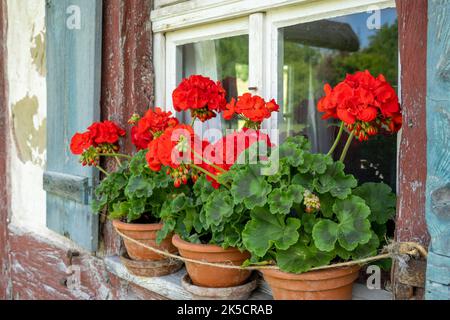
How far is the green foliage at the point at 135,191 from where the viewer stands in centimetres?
154

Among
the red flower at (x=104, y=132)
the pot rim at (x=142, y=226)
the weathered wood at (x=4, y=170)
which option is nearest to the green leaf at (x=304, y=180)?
the pot rim at (x=142, y=226)

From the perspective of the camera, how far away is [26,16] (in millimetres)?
2555

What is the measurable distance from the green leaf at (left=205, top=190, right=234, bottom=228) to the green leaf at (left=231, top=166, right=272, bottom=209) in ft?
0.16

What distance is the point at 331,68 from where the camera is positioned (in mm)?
4875

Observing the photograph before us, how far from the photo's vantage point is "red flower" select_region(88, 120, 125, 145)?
1730 millimetres

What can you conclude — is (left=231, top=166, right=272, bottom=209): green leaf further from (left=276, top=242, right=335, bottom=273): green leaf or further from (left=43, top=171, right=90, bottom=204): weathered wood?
(left=43, top=171, right=90, bottom=204): weathered wood

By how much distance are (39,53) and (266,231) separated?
1772mm

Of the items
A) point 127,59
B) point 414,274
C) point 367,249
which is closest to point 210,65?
point 127,59

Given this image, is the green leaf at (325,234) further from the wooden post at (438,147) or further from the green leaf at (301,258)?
the wooden post at (438,147)

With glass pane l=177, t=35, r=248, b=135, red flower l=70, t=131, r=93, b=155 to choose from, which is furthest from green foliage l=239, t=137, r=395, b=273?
glass pane l=177, t=35, r=248, b=135

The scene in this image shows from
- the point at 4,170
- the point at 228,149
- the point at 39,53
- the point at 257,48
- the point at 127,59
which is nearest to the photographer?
the point at 228,149

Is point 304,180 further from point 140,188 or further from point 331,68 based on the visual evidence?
point 331,68

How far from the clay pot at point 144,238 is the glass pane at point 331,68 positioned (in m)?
0.56
